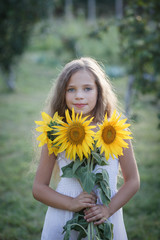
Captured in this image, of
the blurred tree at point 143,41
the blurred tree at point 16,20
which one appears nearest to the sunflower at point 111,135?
the blurred tree at point 143,41

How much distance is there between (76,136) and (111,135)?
19cm

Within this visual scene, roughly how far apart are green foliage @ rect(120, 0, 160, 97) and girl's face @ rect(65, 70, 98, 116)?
4.75ft

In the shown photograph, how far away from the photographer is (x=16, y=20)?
588 centimetres

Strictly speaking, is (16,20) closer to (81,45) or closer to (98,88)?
(98,88)

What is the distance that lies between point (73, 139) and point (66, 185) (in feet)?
1.56

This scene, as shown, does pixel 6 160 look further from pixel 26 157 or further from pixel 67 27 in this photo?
pixel 67 27

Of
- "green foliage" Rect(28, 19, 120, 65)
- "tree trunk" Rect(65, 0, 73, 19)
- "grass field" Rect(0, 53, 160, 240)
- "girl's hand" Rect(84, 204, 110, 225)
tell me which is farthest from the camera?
"tree trunk" Rect(65, 0, 73, 19)

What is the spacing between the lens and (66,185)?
1691 millimetres

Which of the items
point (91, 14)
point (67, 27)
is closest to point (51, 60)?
point (67, 27)

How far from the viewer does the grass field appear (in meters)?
2.79

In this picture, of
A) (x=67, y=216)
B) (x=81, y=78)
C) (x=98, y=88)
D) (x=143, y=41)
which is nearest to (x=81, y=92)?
(x=81, y=78)

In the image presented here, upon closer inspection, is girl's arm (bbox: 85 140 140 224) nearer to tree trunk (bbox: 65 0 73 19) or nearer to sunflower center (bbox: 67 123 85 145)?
sunflower center (bbox: 67 123 85 145)

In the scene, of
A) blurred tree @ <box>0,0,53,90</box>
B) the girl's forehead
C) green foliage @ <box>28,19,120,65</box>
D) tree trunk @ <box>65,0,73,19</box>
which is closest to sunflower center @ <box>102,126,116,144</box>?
the girl's forehead

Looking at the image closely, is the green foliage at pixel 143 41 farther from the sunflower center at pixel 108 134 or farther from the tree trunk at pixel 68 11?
the tree trunk at pixel 68 11
